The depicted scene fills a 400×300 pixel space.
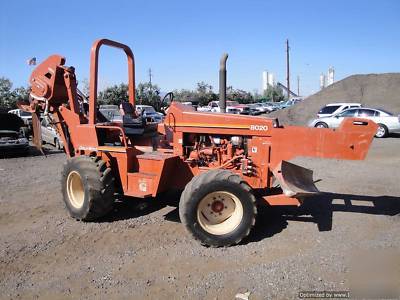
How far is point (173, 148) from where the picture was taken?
6.39 metres

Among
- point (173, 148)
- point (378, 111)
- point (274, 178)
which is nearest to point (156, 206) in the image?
point (173, 148)

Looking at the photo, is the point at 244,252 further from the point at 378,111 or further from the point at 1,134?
the point at 378,111

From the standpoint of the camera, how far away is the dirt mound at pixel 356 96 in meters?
30.3

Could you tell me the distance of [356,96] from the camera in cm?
3253

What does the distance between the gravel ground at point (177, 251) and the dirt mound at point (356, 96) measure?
2305 cm

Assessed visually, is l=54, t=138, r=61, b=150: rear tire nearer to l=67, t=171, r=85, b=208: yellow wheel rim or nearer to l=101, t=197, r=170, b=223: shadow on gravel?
l=101, t=197, r=170, b=223: shadow on gravel

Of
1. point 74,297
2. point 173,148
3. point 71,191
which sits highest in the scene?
point 173,148

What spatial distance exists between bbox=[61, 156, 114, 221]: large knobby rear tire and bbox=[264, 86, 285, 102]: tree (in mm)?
69169

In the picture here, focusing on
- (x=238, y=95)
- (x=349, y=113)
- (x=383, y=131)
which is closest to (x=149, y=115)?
(x=349, y=113)

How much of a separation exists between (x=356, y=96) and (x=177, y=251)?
3080cm

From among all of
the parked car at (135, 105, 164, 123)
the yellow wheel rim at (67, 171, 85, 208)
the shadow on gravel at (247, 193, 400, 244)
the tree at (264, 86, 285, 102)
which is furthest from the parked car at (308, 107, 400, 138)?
the tree at (264, 86, 285, 102)

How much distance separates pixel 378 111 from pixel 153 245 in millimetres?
17341

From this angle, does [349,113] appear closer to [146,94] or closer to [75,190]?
[75,190]

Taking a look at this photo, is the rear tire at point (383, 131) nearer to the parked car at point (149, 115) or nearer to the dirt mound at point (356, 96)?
the dirt mound at point (356, 96)
